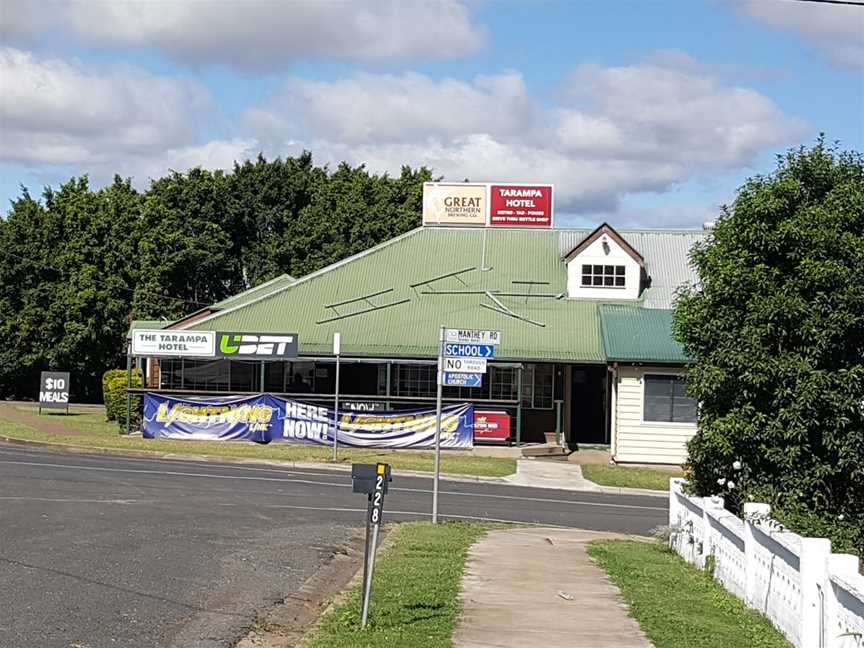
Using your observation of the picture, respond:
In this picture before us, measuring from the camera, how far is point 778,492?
45.7 feet

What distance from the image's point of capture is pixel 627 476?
3023 cm

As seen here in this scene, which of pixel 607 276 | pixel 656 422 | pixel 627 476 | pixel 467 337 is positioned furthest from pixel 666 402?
pixel 467 337

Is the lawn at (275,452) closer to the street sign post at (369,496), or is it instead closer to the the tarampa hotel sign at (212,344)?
the the tarampa hotel sign at (212,344)

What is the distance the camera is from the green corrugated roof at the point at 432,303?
36.3m

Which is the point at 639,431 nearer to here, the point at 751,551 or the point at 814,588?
the point at 751,551

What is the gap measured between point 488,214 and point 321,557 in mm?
29632

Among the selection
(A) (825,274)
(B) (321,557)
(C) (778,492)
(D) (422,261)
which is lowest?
(B) (321,557)

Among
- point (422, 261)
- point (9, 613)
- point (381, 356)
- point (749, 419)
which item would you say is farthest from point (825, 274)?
point (422, 261)

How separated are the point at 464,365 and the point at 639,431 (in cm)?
1573

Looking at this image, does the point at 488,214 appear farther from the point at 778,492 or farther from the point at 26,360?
the point at 778,492

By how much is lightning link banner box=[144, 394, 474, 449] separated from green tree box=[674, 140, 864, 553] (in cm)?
1992

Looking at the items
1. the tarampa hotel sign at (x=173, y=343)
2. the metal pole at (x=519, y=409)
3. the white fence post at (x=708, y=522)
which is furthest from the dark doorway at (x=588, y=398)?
the white fence post at (x=708, y=522)

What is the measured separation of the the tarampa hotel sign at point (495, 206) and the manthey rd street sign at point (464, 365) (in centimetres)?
2392

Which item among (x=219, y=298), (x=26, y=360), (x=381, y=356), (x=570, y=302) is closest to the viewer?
(x=381, y=356)
